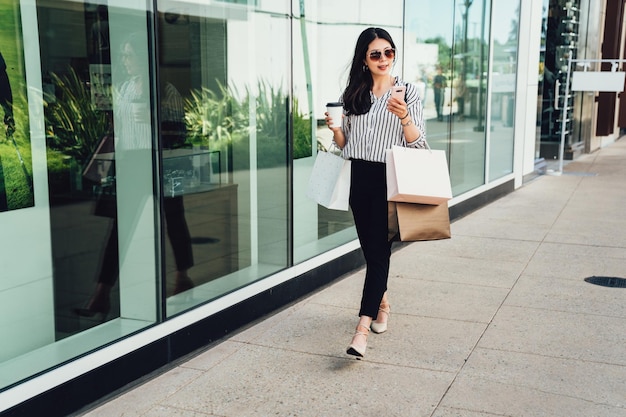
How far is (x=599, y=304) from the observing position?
576cm

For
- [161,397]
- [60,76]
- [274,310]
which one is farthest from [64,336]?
[274,310]

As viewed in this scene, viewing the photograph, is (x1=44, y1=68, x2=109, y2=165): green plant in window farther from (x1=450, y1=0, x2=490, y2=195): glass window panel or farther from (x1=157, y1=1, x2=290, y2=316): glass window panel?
(x1=450, y1=0, x2=490, y2=195): glass window panel

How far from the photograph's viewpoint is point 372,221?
15.1 ft

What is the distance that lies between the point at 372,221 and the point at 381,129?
0.58 metres

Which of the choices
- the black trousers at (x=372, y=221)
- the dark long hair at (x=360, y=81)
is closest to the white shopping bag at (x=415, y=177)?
the black trousers at (x=372, y=221)

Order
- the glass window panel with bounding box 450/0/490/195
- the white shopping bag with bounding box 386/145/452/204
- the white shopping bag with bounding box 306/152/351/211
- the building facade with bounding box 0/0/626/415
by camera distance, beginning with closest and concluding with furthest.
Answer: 1. the building facade with bounding box 0/0/626/415
2. the white shopping bag with bounding box 386/145/452/204
3. the white shopping bag with bounding box 306/152/351/211
4. the glass window panel with bounding box 450/0/490/195

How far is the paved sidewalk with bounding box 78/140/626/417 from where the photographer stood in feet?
12.8

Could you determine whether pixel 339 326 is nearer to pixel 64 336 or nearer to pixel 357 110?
pixel 357 110

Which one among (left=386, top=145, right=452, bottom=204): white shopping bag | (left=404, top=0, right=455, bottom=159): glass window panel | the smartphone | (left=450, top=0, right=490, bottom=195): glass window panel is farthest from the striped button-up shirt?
(left=450, top=0, right=490, bottom=195): glass window panel

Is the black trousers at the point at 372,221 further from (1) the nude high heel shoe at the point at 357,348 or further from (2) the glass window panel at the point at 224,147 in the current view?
(2) the glass window panel at the point at 224,147

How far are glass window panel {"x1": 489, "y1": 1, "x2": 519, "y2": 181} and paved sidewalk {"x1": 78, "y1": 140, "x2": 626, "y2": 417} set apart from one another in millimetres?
4075

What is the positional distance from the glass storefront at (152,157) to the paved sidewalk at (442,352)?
0.50 metres

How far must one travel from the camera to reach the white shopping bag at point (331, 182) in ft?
15.4

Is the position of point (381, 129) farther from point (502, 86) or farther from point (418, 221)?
point (502, 86)
